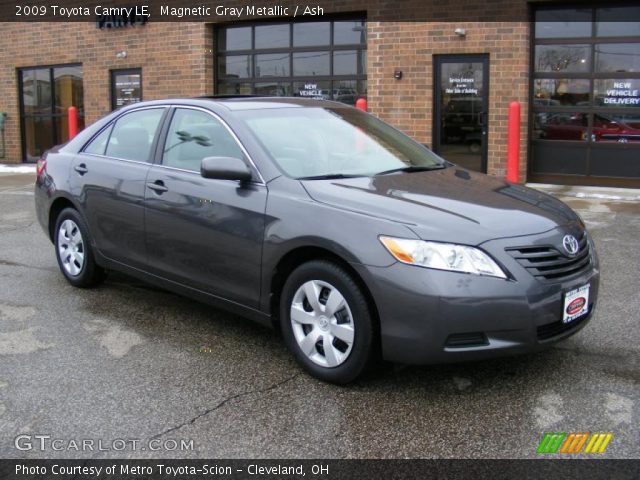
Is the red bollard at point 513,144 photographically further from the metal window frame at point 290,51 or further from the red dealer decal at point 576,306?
the red dealer decal at point 576,306

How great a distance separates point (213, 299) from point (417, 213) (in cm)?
147

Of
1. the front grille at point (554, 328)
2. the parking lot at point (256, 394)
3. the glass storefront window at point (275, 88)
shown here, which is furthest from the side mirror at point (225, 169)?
the glass storefront window at point (275, 88)

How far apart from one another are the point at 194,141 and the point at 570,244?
2.45m

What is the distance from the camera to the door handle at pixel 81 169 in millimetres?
5391

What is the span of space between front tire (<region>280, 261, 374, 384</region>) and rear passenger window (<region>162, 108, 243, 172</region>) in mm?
991

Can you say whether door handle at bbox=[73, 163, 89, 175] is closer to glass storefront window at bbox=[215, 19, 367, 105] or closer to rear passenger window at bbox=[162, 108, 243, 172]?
rear passenger window at bbox=[162, 108, 243, 172]

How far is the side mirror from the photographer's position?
4051 millimetres

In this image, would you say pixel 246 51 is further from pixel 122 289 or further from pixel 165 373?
pixel 165 373

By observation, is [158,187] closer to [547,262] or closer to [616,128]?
[547,262]

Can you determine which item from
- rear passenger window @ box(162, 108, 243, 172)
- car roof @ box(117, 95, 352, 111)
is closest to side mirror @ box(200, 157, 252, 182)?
rear passenger window @ box(162, 108, 243, 172)

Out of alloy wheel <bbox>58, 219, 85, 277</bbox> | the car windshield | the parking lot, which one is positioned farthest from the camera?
alloy wheel <bbox>58, 219, 85, 277</bbox>

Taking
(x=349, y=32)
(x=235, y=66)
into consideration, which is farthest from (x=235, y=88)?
(x=349, y=32)

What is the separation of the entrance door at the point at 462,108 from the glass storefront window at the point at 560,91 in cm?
85

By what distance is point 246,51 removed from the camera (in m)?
13.7
